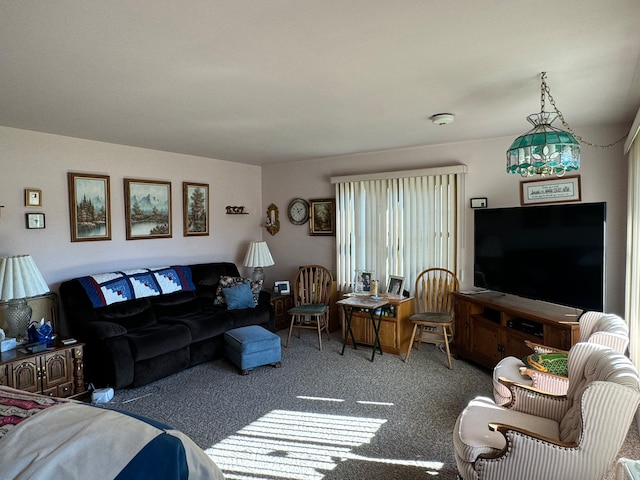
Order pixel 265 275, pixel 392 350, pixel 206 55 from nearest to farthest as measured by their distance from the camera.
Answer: pixel 206 55 < pixel 392 350 < pixel 265 275

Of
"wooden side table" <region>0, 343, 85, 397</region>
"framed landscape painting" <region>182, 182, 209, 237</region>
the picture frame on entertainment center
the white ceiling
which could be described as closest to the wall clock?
"framed landscape painting" <region>182, 182, 209, 237</region>

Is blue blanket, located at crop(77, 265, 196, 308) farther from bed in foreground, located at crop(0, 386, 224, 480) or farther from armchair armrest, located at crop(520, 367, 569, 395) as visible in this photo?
armchair armrest, located at crop(520, 367, 569, 395)

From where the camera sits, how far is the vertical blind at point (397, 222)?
187 inches

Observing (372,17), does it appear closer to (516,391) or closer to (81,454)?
(81,454)

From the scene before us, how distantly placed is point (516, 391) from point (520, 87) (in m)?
2.02

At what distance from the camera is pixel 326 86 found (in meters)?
2.67

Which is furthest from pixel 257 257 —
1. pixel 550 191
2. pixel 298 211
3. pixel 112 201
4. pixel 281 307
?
pixel 550 191

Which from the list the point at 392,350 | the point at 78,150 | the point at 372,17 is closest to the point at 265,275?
the point at 392,350

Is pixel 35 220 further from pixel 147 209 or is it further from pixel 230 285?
pixel 230 285

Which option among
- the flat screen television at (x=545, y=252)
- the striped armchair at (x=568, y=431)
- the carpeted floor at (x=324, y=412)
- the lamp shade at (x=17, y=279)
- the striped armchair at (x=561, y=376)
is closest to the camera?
the striped armchair at (x=568, y=431)

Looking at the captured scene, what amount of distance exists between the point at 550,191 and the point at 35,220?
205 inches

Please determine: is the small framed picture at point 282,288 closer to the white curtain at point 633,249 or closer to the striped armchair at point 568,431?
the striped armchair at point 568,431

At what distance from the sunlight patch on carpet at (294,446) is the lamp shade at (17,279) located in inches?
79.4

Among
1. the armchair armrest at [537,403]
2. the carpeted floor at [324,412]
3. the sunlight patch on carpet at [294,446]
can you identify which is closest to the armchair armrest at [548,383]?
the armchair armrest at [537,403]
